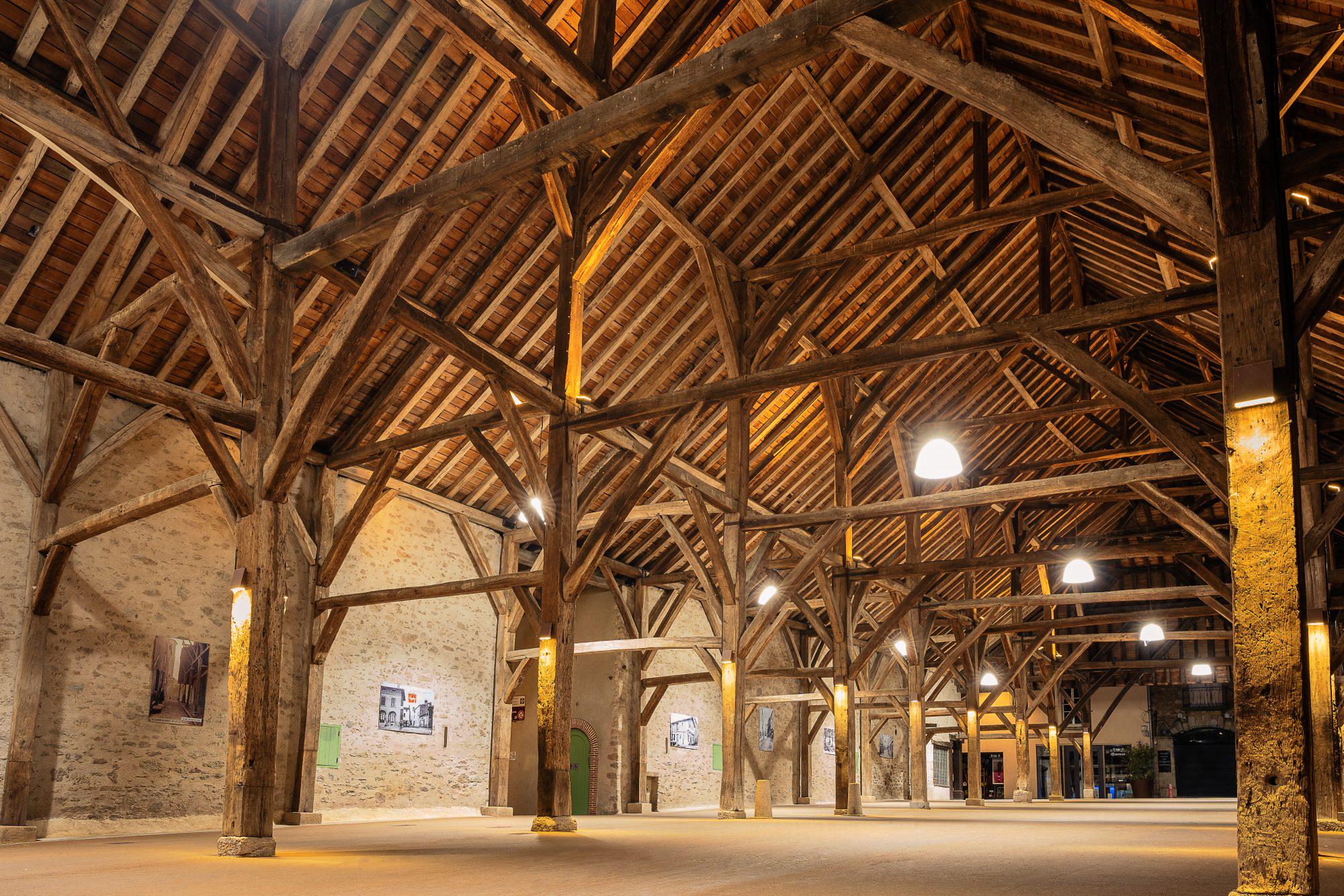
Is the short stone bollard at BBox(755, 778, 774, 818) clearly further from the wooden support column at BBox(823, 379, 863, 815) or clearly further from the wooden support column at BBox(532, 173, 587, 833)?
the wooden support column at BBox(532, 173, 587, 833)

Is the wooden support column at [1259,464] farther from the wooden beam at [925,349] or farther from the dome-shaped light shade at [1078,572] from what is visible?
the dome-shaped light shade at [1078,572]

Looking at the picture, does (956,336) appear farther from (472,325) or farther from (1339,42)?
(472,325)

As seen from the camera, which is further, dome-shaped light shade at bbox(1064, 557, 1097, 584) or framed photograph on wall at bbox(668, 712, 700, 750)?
framed photograph on wall at bbox(668, 712, 700, 750)

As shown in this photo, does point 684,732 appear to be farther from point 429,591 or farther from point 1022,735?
point 1022,735

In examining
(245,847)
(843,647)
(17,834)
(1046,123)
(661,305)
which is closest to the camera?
(1046,123)

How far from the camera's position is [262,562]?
6504mm

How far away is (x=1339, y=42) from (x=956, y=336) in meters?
3.11

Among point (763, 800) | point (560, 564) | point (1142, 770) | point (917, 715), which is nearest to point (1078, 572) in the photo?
point (917, 715)

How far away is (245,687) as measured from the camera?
249 inches

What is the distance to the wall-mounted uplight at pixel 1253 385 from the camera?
150 inches

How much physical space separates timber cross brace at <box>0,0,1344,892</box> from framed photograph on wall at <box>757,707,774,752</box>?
2699 mm

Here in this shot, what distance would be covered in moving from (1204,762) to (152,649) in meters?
26.1

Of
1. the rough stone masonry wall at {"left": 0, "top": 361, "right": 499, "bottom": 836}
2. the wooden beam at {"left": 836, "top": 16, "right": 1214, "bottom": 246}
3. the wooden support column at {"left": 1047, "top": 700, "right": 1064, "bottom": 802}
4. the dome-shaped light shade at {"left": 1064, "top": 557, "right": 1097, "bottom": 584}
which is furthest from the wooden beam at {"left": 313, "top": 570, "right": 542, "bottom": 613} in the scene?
the wooden support column at {"left": 1047, "top": 700, "right": 1064, "bottom": 802}

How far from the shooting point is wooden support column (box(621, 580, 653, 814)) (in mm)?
15930
